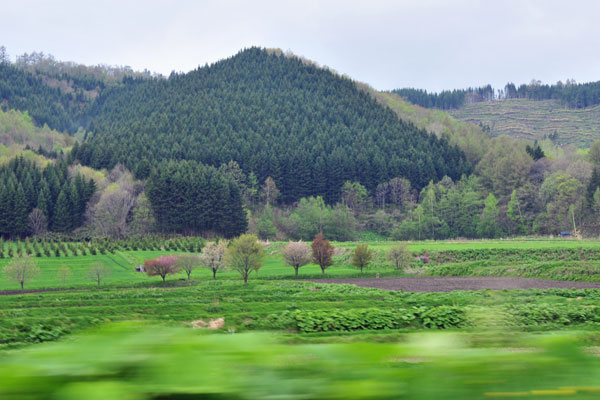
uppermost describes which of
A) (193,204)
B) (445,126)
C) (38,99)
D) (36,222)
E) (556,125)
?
(38,99)

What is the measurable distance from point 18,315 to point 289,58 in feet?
493

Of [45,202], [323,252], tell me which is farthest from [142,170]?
[323,252]

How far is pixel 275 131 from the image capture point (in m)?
121

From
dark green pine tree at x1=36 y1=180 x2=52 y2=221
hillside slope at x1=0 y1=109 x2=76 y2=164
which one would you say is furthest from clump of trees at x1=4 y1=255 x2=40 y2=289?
hillside slope at x1=0 y1=109 x2=76 y2=164

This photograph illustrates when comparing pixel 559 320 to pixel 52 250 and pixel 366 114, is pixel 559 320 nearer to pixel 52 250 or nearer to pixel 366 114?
pixel 52 250

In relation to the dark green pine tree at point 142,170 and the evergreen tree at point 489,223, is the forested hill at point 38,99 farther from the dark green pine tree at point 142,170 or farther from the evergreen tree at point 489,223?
the evergreen tree at point 489,223

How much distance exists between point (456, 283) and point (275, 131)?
86561 millimetres

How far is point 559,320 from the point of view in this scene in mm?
19922

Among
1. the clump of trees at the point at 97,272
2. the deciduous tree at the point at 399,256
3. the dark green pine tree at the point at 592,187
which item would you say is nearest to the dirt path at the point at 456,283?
the deciduous tree at the point at 399,256

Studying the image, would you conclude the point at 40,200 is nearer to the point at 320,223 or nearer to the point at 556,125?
the point at 320,223

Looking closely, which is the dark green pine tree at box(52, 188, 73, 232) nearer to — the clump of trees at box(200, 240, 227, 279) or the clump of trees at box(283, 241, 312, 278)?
the clump of trees at box(200, 240, 227, 279)

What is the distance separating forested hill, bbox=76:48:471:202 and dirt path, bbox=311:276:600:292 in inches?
2191

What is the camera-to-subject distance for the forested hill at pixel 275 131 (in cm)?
10081

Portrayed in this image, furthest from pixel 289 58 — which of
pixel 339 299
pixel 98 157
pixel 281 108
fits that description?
pixel 339 299
